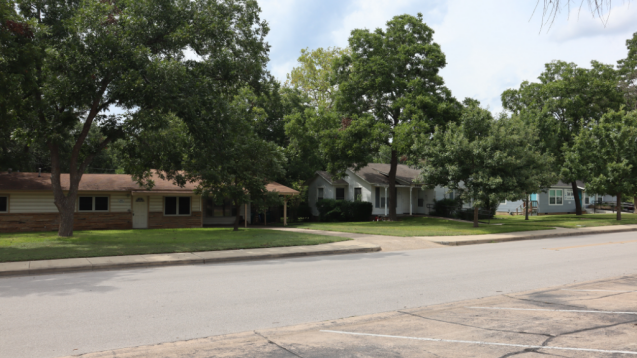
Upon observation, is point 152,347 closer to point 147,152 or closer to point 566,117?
point 147,152

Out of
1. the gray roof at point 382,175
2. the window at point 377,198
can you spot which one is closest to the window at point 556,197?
the gray roof at point 382,175

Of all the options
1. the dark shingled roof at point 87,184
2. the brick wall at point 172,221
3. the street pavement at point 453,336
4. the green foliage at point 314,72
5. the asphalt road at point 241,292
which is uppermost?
the green foliage at point 314,72

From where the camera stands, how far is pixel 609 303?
755cm

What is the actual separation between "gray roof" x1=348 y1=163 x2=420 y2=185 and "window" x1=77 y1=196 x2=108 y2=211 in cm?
1915

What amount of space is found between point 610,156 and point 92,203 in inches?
1385

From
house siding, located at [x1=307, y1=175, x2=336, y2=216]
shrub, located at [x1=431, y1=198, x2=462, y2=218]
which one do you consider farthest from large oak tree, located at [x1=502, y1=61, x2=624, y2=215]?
house siding, located at [x1=307, y1=175, x2=336, y2=216]

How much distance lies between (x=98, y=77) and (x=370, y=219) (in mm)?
23676

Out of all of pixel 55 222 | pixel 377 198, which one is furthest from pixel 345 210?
pixel 55 222

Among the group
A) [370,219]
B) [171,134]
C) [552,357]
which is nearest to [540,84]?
[370,219]

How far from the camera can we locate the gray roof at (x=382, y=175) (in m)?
37.7

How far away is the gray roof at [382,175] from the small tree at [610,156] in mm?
12612

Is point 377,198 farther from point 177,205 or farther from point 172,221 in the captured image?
point 172,221

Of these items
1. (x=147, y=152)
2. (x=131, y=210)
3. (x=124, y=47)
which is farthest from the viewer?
(x=131, y=210)

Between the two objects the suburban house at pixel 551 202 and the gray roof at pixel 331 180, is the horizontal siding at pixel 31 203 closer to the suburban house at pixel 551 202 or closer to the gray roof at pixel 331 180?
the gray roof at pixel 331 180
